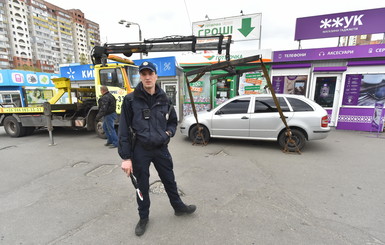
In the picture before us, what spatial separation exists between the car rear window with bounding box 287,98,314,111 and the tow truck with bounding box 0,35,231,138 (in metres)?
2.41

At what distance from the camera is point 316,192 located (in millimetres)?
3164

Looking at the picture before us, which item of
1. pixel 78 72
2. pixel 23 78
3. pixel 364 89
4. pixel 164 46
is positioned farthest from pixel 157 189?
pixel 23 78

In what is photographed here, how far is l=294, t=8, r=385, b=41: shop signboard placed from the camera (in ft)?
26.1

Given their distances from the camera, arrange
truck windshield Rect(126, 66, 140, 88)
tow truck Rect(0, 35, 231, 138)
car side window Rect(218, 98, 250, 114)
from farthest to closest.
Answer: truck windshield Rect(126, 66, 140, 88), tow truck Rect(0, 35, 231, 138), car side window Rect(218, 98, 250, 114)

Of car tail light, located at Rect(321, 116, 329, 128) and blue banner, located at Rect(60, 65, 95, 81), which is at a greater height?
blue banner, located at Rect(60, 65, 95, 81)

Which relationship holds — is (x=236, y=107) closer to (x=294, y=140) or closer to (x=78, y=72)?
(x=294, y=140)

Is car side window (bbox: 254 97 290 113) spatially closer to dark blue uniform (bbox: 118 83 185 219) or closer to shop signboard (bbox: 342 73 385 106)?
dark blue uniform (bbox: 118 83 185 219)

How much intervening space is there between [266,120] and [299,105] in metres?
1.03

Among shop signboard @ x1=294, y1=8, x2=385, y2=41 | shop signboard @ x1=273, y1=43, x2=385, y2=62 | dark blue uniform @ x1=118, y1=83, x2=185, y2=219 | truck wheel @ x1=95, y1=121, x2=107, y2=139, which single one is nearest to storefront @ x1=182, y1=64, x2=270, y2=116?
shop signboard @ x1=273, y1=43, x2=385, y2=62

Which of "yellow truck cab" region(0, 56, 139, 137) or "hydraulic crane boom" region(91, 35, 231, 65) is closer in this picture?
"hydraulic crane boom" region(91, 35, 231, 65)

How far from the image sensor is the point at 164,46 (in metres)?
6.06

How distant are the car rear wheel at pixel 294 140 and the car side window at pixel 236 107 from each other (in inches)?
54.5

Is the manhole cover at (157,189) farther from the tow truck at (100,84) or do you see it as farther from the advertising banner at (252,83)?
the advertising banner at (252,83)

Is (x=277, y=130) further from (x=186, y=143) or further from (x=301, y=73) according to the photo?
(x=301, y=73)
